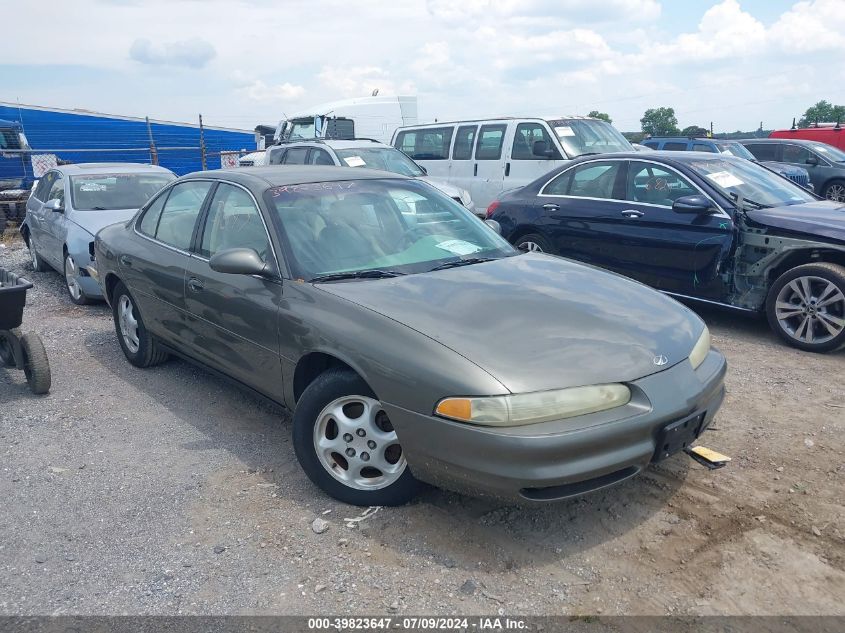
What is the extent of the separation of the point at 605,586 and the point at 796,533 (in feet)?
3.19

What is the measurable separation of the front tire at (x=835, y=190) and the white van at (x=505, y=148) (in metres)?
6.95

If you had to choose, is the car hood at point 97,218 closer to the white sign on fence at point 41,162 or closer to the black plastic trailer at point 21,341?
the black plastic trailer at point 21,341

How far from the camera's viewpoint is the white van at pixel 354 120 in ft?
64.7

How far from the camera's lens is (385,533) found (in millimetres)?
3219

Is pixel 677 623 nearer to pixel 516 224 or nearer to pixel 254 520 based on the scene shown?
pixel 254 520

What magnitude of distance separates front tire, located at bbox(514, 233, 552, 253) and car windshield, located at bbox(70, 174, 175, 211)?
170 inches

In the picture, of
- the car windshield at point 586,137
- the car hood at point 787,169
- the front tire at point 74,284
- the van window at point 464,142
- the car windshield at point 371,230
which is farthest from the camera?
the car hood at point 787,169

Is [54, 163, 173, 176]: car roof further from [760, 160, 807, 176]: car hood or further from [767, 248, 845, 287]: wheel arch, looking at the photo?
[760, 160, 807, 176]: car hood

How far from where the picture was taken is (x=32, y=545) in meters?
3.24

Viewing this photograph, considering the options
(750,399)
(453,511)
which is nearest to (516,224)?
(750,399)

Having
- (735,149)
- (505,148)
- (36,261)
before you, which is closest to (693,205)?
(505,148)

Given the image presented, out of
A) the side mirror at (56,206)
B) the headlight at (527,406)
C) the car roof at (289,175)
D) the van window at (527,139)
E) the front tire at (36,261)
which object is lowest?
the front tire at (36,261)

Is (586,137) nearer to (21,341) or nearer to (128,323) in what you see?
(128,323)

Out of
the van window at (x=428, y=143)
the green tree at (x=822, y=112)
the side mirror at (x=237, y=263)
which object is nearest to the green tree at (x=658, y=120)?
the green tree at (x=822, y=112)
